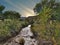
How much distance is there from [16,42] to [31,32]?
8.97 feet

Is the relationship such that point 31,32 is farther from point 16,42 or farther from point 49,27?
point 49,27

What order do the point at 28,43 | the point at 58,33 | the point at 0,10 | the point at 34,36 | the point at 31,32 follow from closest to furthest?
the point at 58,33 < the point at 28,43 < the point at 34,36 < the point at 31,32 < the point at 0,10

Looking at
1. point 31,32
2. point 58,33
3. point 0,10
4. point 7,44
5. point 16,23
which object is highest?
point 0,10

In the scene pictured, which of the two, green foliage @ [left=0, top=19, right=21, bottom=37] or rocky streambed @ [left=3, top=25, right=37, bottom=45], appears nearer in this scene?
rocky streambed @ [left=3, top=25, right=37, bottom=45]

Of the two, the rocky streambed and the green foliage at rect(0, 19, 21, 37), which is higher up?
the green foliage at rect(0, 19, 21, 37)

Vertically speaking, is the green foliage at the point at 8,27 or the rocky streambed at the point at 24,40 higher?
the green foliage at the point at 8,27

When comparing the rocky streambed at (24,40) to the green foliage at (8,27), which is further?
the green foliage at (8,27)

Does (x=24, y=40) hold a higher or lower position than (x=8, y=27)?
lower

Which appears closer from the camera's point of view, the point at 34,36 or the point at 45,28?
the point at 45,28

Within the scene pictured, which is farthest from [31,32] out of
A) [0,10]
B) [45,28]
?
[0,10]

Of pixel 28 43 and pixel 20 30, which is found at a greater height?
pixel 20 30

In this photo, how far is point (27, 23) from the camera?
23.2 m

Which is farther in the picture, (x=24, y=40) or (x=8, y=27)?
(x=8, y=27)

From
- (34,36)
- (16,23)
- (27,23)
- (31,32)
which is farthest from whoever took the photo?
(27,23)
